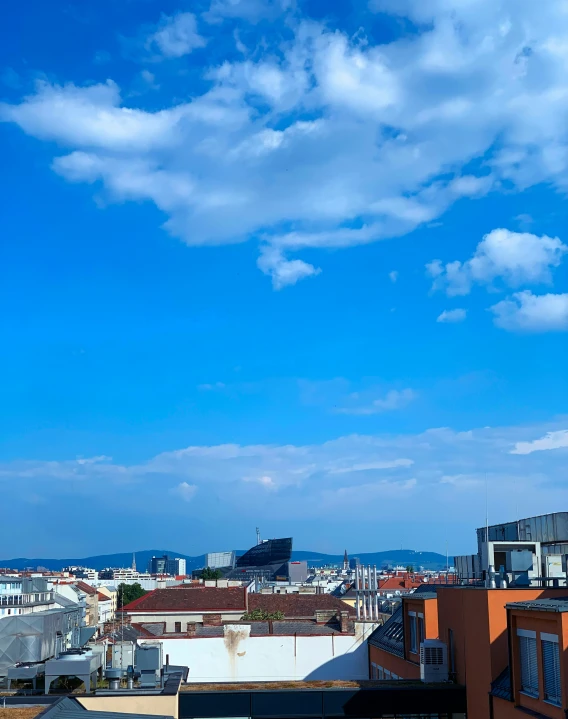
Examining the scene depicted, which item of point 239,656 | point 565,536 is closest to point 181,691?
point 565,536

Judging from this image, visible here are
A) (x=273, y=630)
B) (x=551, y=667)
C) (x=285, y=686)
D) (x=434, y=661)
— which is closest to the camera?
(x=551, y=667)

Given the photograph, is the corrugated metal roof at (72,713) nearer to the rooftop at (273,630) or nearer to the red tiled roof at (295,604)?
the rooftop at (273,630)

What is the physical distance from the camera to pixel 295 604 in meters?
63.8

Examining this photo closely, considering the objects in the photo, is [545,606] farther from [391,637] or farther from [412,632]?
[391,637]

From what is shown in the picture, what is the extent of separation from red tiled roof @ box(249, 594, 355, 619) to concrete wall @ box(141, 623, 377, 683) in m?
16.8

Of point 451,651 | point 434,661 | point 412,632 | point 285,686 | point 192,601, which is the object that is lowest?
point 192,601

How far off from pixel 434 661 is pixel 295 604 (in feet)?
131

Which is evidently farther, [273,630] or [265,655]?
[273,630]

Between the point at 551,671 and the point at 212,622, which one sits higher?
the point at 551,671

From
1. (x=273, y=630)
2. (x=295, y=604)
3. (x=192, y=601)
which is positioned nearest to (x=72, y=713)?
(x=273, y=630)

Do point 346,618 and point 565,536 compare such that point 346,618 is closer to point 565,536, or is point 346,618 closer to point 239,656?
point 239,656

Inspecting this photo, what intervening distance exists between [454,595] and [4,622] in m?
19.5

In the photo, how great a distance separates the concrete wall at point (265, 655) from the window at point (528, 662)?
23704mm

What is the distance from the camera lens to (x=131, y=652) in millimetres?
23219
